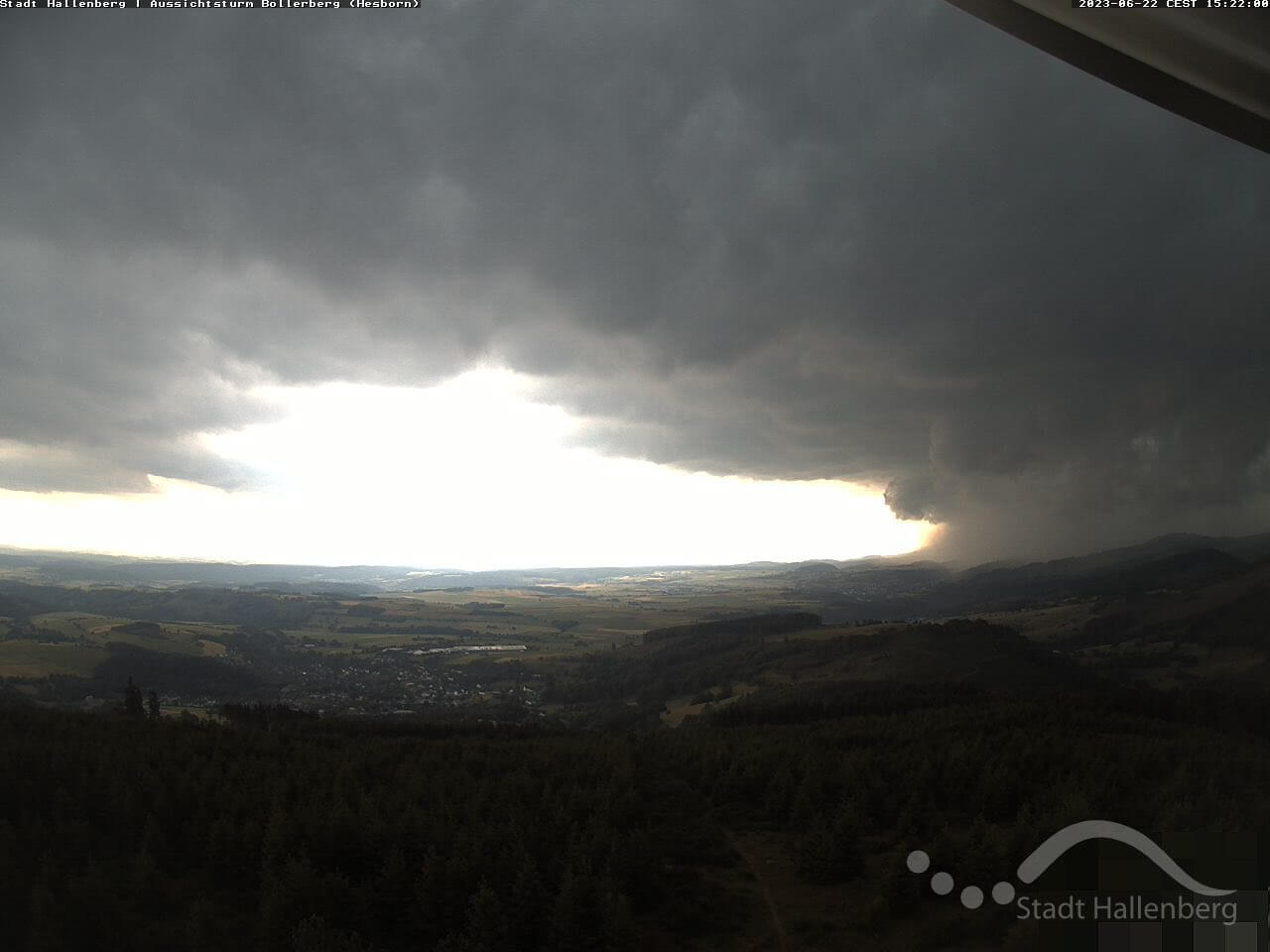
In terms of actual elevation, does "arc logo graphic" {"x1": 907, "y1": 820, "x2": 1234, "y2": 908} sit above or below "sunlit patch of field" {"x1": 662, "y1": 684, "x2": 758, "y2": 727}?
above

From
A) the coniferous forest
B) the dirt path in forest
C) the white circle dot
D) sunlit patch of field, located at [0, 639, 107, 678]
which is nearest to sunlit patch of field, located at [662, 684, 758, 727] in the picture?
the coniferous forest

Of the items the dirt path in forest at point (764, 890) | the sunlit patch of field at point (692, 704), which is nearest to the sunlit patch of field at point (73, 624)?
the dirt path in forest at point (764, 890)

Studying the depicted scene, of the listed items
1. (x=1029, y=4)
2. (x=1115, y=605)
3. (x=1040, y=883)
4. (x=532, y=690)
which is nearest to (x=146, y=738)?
(x=532, y=690)

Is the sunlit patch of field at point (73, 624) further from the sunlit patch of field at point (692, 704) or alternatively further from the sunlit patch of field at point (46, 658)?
the sunlit patch of field at point (692, 704)

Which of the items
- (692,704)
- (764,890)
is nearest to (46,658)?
(764,890)

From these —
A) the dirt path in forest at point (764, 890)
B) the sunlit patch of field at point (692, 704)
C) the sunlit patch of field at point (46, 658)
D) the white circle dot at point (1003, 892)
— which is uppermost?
the sunlit patch of field at point (46, 658)

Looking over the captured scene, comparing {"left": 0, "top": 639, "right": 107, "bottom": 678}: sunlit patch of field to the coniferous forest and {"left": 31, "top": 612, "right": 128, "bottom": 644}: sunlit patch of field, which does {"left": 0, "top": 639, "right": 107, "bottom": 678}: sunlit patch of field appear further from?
the coniferous forest

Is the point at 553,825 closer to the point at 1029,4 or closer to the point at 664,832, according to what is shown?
the point at 664,832

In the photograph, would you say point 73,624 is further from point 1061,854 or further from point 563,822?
point 1061,854
